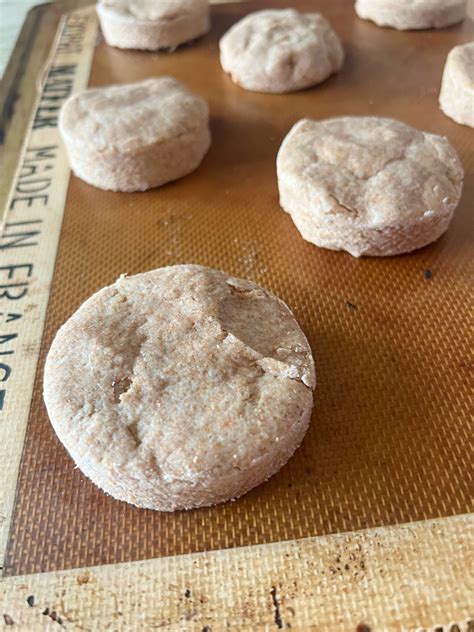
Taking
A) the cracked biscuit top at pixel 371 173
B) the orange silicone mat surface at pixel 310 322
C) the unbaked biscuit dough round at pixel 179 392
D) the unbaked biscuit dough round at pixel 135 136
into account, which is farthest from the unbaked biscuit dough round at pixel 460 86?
the unbaked biscuit dough round at pixel 179 392

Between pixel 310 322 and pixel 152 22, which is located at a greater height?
pixel 152 22

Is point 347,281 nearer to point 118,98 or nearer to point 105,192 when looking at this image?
point 105,192

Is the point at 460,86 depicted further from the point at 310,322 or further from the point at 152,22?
the point at 152,22

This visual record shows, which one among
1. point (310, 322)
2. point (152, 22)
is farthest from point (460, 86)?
point (152, 22)

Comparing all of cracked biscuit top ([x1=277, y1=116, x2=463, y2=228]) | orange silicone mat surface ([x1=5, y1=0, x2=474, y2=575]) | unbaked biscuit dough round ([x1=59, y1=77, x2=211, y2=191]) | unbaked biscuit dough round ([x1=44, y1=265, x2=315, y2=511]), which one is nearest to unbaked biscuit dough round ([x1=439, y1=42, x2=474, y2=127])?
orange silicone mat surface ([x1=5, y1=0, x2=474, y2=575])

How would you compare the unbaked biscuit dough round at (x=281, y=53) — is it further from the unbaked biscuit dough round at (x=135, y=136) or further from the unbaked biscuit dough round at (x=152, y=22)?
the unbaked biscuit dough round at (x=135, y=136)
